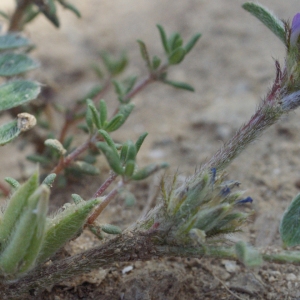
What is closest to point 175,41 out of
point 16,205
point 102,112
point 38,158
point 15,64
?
point 102,112

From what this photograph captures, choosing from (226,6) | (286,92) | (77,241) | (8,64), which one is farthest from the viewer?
(226,6)

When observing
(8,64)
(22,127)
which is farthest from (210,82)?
(22,127)

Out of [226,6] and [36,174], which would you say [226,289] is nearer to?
[36,174]

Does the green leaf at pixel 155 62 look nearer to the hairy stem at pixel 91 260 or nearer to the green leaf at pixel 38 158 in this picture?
the green leaf at pixel 38 158

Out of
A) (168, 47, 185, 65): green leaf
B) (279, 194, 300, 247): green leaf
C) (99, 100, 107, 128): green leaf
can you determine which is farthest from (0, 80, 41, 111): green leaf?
(279, 194, 300, 247): green leaf

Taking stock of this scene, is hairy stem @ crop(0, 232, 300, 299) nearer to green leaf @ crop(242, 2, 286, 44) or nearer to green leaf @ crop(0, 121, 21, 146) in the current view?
green leaf @ crop(0, 121, 21, 146)

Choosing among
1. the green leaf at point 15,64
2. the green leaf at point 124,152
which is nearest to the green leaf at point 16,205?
the green leaf at point 124,152
